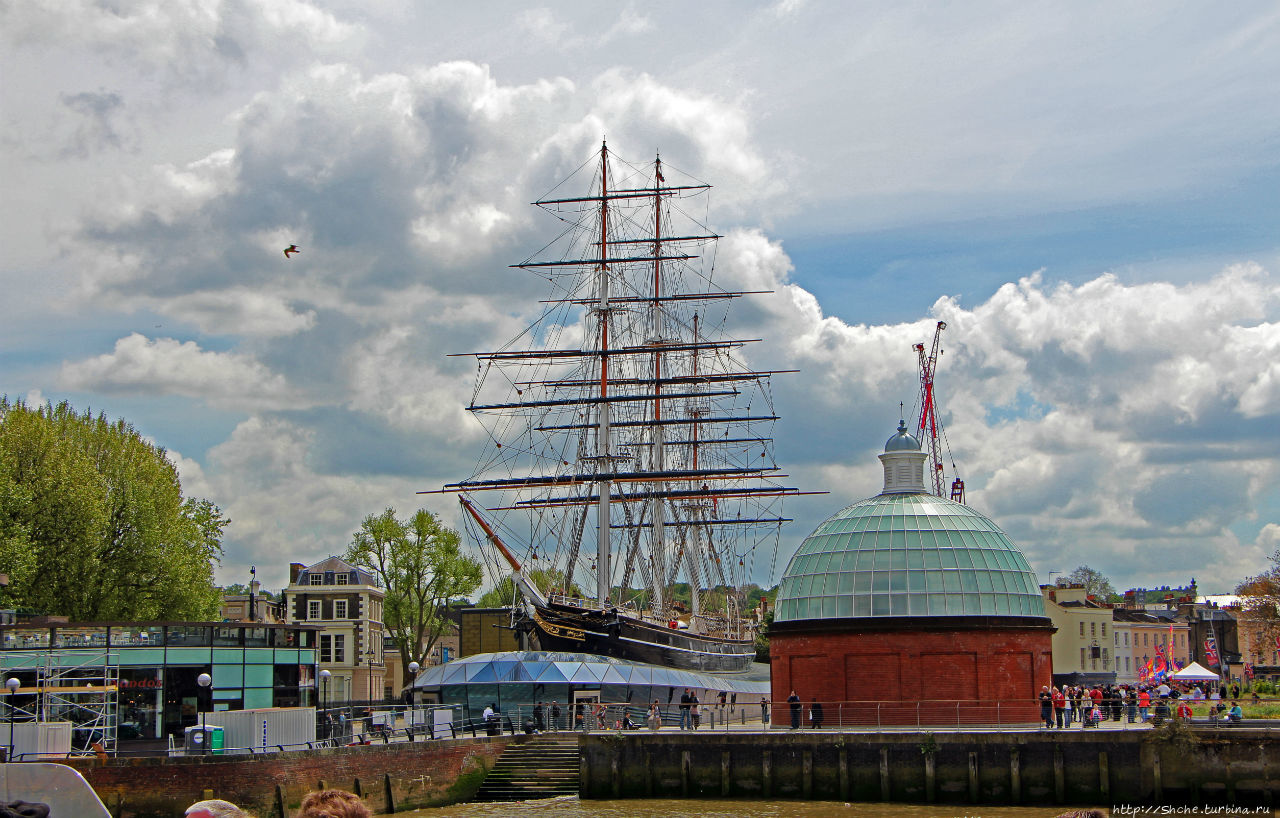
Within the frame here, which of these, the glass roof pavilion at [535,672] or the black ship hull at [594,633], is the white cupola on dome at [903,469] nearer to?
the glass roof pavilion at [535,672]

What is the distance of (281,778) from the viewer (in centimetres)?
3102

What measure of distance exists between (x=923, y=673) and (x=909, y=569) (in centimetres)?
351

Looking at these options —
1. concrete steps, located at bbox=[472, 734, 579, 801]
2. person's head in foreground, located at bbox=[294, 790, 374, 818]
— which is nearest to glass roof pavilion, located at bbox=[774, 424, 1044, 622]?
concrete steps, located at bbox=[472, 734, 579, 801]

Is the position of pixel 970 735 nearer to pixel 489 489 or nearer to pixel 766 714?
pixel 766 714

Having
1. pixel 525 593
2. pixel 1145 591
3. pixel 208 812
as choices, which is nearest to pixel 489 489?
pixel 525 593

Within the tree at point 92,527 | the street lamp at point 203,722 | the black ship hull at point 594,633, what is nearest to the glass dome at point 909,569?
the black ship hull at point 594,633

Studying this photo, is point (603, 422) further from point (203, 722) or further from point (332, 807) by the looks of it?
point (332, 807)

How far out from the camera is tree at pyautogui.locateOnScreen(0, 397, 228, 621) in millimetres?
47156

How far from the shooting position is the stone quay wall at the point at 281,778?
29125mm

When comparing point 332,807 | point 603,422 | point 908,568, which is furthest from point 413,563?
point 332,807

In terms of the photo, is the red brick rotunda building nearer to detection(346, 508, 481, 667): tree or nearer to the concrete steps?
the concrete steps

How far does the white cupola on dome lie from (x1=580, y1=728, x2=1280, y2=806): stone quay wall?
47.2 ft

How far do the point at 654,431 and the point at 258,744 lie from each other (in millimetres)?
50673

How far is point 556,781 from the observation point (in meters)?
38.7
